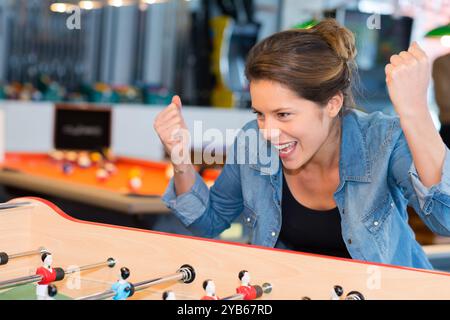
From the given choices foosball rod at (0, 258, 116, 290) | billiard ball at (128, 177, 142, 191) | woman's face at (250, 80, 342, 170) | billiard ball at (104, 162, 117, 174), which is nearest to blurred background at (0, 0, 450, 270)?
billiard ball at (104, 162, 117, 174)

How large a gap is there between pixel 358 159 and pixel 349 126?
111mm

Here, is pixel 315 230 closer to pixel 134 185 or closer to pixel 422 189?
pixel 422 189

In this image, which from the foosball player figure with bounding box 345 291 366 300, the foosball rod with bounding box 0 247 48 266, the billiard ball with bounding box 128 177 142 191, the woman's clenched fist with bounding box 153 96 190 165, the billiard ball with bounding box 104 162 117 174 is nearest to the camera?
the foosball player figure with bounding box 345 291 366 300

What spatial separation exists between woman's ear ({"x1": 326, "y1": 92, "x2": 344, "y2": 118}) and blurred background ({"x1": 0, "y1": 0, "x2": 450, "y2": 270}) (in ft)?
17.0

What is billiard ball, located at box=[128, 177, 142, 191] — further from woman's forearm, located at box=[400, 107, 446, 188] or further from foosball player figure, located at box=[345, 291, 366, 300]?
foosball player figure, located at box=[345, 291, 366, 300]

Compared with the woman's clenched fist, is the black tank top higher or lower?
lower

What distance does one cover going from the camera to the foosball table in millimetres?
1488

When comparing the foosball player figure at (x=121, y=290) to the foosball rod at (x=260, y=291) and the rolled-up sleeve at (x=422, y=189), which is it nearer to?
the foosball rod at (x=260, y=291)

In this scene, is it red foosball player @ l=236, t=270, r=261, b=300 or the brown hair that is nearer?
red foosball player @ l=236, t=270, r=261, b=300

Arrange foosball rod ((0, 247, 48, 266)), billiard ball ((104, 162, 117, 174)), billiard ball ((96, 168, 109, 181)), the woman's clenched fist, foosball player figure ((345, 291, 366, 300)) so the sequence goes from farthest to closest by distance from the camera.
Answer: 1. billiard ball ((104, 162, 117, 174))
2. billiard ball ((96, 168, 109, 181))
3. the woman's clenched fist
4. foosball rod ((0, 247, 48, 266))
5. foosball player figure ((345, 291, 366, 300))

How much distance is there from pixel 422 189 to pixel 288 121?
400 millimetres

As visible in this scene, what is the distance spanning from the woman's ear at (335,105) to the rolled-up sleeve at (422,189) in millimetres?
196

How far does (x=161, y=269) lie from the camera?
1746mm

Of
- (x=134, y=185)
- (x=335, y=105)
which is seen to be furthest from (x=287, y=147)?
(x=134, y=185)
